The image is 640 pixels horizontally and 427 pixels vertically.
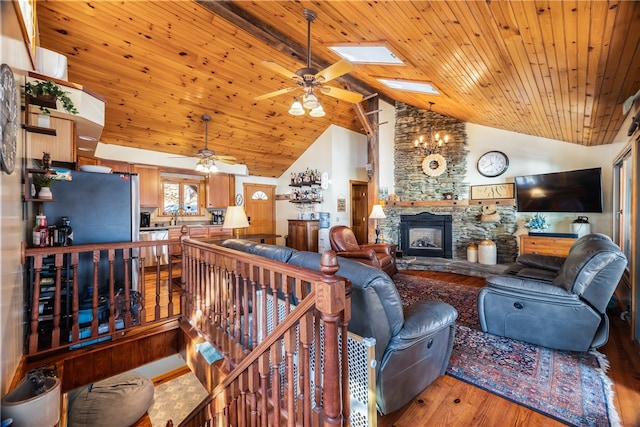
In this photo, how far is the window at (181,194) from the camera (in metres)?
6.39

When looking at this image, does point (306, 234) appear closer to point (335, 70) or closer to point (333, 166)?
point (333, 166)

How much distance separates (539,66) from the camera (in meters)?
2.52

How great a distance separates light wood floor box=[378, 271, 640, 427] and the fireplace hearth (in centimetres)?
412

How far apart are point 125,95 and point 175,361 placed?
4.28m

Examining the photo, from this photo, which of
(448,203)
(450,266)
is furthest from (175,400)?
(448,203)

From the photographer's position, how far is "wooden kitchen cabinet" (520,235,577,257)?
4.45 m

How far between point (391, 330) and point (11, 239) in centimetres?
243

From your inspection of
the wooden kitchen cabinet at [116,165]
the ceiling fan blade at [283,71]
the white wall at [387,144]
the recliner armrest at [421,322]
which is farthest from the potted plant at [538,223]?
the wooden kitchen cabinet at [116,165]

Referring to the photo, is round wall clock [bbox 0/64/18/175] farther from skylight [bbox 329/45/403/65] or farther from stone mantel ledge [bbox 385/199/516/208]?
stone mantel ledge [bbox 385/199/516/208]

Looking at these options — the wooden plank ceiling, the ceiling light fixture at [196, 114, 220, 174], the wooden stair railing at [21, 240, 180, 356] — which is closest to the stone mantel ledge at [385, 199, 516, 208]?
the wooden plank ceiling

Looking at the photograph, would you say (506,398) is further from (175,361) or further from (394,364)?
(175,361)

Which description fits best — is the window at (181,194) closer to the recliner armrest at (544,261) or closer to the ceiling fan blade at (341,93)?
the ceiling fan blade at (341,93)

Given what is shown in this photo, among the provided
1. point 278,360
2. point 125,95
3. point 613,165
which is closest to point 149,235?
point 125,95

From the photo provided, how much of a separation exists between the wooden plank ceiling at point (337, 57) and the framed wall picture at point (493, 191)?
1.13m
